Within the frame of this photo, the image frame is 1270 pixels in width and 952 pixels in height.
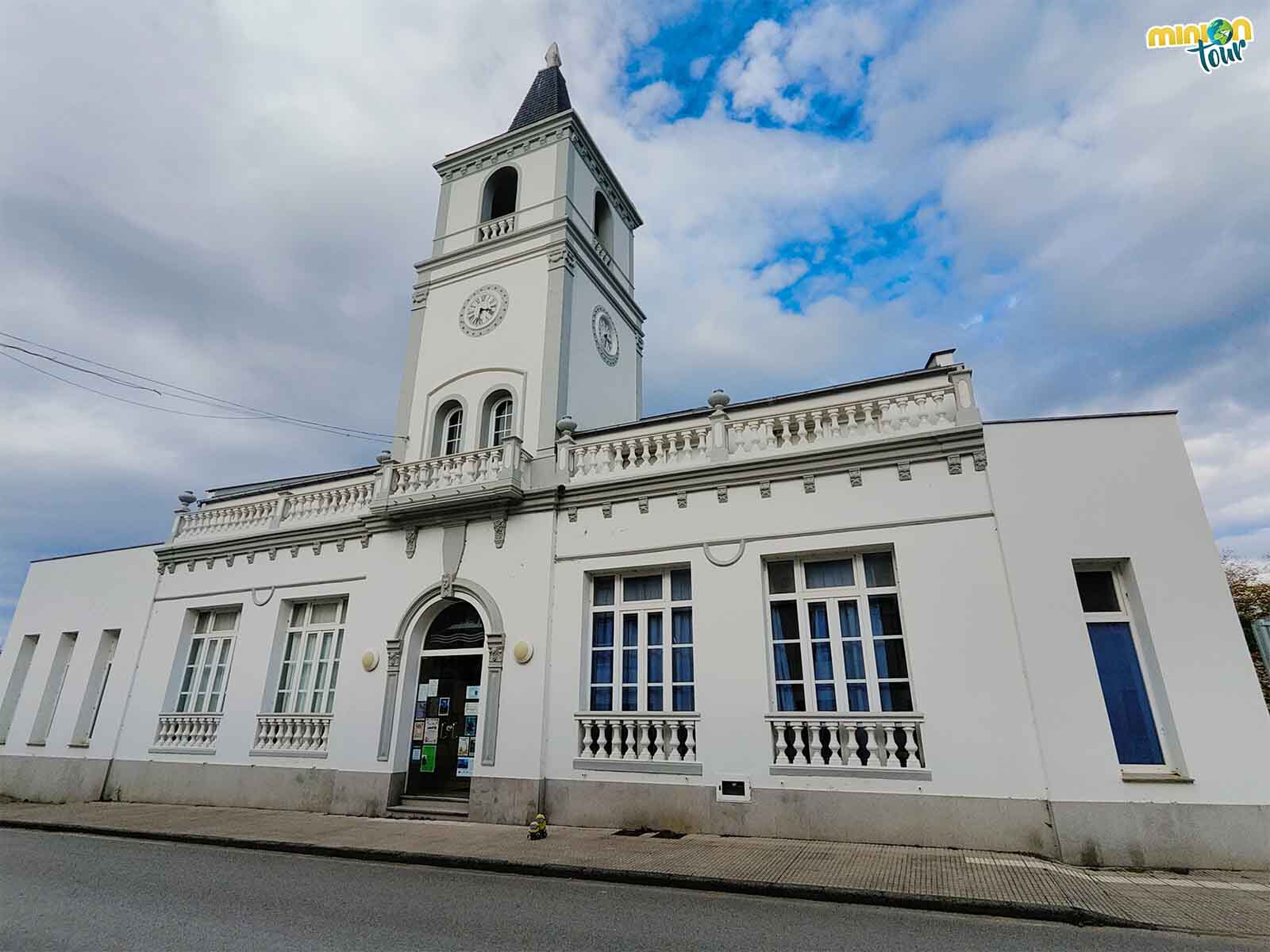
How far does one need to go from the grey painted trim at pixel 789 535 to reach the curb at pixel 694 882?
4142 mm

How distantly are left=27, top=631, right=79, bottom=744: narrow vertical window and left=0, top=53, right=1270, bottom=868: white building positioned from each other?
7cm

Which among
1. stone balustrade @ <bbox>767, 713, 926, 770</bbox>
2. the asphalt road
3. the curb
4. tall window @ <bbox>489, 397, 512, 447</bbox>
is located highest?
tall window @ <bbox>489, 397, 512, 447</bbox>

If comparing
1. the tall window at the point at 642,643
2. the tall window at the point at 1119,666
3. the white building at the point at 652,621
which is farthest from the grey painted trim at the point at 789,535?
the tall window at the point at 1119,666

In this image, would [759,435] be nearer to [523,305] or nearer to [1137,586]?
[1137,586]

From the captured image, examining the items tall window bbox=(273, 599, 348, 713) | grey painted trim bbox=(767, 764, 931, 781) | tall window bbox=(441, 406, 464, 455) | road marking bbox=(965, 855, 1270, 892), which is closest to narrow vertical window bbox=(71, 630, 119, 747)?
tall window bbox=(273, 599, 348, 713)

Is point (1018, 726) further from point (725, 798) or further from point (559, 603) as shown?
point (559, 603)

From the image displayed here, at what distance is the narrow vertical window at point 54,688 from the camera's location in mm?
13383

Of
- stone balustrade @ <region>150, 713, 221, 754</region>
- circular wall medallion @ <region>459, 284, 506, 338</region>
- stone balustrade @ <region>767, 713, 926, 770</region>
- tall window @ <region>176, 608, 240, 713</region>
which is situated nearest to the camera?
stone balustrade @ <region>767, 713, 926, 770</region>

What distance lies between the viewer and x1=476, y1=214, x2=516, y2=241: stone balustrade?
45.1 ft

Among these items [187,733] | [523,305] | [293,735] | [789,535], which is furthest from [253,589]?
[789,535]

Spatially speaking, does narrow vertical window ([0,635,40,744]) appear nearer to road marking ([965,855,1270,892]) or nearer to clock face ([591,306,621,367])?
clock face ([591,306,621,367])

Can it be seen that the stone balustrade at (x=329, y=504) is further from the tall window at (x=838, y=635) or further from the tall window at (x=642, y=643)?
the tall window at (x=838, y=635)

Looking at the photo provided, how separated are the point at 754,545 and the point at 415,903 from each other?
5.48m

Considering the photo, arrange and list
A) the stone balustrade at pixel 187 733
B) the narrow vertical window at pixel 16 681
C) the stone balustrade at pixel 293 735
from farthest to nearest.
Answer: the narrow vertical window at pixel 16 681 → the stone balustrade at pixel 187 733 → the stone balustrade at pixel 293 735
